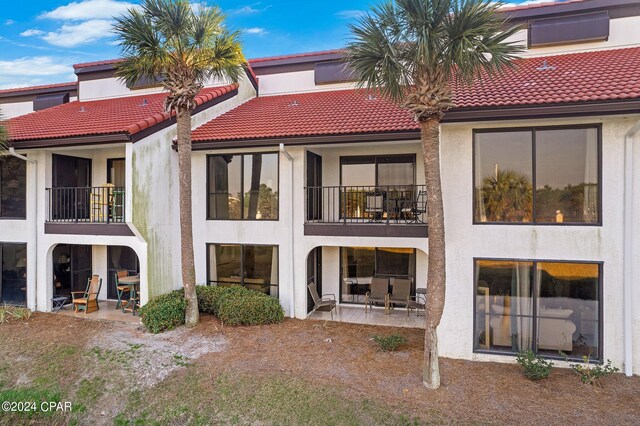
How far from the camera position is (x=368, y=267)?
13.2m

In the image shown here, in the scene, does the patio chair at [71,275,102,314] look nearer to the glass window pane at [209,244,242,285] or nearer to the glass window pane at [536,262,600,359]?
the glass window pane at [209,244,242,285]

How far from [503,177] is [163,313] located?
950cm

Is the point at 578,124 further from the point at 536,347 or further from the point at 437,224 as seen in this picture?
the point at 536,347

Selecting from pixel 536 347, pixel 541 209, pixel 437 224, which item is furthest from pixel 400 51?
pixel 536 347

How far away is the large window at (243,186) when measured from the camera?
1200 cm

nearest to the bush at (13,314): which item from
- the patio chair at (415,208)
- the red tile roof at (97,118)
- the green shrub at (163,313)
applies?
the green shrub at (163,313)

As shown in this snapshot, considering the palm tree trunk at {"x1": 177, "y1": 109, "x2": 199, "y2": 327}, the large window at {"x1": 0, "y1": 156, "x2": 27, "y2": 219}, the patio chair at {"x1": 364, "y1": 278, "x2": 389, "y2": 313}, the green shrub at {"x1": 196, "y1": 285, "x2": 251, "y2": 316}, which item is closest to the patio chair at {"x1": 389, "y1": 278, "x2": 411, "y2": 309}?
the patio chair at {"x1": 364, "y1": 278, "x2": 389, "y2": 313}

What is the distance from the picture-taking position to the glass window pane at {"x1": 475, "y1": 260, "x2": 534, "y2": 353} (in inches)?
327

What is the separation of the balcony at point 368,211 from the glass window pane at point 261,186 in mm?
1194

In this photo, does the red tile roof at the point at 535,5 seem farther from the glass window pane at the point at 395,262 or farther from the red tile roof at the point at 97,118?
the red tile roof at the point at 97,118

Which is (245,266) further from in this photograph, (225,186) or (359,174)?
(359,174)

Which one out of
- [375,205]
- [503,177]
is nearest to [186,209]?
[375,205]

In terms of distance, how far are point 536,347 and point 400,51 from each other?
278 inches

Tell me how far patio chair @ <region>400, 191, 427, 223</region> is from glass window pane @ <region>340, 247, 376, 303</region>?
201 cm
